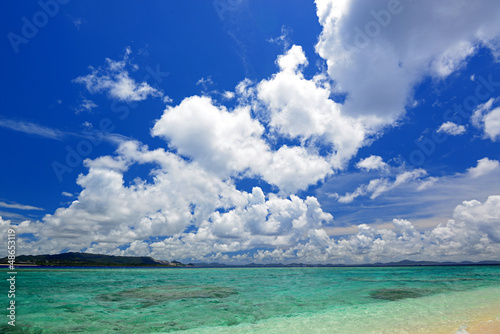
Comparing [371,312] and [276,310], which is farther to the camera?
[276,310]

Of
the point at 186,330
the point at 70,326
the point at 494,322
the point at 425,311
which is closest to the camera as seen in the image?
the point at 494,322

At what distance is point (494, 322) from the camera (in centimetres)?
1230

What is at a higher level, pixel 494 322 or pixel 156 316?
pixel 494 322

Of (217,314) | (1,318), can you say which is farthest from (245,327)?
(1,318)

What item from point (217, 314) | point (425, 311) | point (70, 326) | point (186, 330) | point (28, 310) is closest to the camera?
point (186, 330)

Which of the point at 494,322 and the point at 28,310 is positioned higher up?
the point at 494,322

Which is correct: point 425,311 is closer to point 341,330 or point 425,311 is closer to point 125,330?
point 341,330

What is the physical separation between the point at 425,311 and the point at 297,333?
10.1 metres

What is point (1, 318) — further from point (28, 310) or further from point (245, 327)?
point (245, 327)

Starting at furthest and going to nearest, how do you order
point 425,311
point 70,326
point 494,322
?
point 425,311 < point 70,326 < point 494,322

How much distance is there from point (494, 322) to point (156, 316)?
1952cm

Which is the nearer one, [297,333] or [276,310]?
[297,333]

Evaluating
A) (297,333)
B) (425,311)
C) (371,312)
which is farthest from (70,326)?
(425,311)

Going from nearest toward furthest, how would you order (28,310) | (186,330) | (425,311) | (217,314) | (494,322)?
(494,322)
(186,330)
(425,311)
(217,314)
(28,310)
